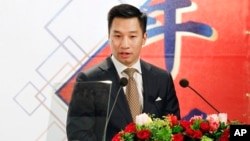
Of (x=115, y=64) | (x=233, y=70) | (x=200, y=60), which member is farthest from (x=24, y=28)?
(x=233, y=70)

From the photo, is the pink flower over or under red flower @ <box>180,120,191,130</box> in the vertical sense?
under

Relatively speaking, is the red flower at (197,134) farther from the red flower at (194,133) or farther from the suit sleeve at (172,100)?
the suit sleeve at (172,100)

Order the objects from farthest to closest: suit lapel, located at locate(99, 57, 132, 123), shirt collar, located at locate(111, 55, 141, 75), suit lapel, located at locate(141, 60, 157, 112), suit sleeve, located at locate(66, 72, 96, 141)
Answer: shirt collar, located at locate(111, 55, 141, 75)
suit lapel, located at locate(141, 60, 157, 112)
suit lapel, located at locate(99, 57, 132, 123)
suit sleeve, located at locate(66, 72, 96, 141)

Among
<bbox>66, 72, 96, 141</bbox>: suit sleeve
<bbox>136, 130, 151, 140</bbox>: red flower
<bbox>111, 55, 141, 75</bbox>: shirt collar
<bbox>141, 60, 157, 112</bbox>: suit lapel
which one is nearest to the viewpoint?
<bbox>136, 130, 151, 140</bbox>: red flower

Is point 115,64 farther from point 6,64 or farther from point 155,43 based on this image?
point 6,64

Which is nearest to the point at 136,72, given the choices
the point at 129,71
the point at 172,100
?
the point at 129,71

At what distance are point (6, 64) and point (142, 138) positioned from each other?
193cm

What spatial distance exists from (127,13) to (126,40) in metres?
0.20

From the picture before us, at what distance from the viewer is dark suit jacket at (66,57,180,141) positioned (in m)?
2.68

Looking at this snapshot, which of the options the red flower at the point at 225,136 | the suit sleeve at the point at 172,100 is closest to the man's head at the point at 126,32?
the suit sleeve at the point at 172,100

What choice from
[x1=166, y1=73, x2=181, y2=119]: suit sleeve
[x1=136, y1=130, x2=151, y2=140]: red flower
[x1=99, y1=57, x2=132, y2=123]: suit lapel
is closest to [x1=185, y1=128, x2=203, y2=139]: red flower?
[x1=136, y1=130, x2=151, y2=140]: red flower

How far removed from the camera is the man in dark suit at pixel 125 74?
3.13 meters

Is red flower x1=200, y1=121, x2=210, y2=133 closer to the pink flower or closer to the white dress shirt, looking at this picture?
the pink flower

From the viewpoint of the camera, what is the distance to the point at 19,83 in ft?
11.5
